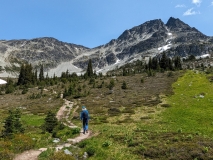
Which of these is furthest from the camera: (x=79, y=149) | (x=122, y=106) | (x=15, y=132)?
(x=122, y=106)

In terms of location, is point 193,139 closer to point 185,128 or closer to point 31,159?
point 185,128

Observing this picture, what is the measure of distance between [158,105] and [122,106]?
7.47 meters

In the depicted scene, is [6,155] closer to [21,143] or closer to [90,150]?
[21,143]

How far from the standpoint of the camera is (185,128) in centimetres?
2477

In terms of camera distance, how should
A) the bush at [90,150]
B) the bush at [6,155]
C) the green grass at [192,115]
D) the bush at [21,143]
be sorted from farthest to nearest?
the green grass at [192,115], the bush at [21,143], the bush at [90,150], the bush at [6,155]

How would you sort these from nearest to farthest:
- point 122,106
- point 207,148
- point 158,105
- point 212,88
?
point 207,148 < point 158,105 < point 122,106 < point 212,88

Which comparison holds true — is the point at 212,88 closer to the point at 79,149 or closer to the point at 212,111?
the point at 212,111

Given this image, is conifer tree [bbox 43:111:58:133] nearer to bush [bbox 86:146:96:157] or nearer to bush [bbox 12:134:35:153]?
bush [bbox 12:134:35:153]

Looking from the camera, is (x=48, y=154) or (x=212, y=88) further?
(x=212, y=88)

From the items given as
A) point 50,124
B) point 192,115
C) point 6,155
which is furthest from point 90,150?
point 192,115

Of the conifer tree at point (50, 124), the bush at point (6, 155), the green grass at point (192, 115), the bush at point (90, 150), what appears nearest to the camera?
the bush at point (6, 155)

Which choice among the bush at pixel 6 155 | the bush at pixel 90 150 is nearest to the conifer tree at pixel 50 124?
the bush at pixel 6 155

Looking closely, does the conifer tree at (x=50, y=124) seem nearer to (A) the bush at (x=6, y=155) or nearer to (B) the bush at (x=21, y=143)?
(B) the bush at (x=21, y=143)

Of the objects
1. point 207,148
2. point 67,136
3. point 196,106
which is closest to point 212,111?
point 196,106
